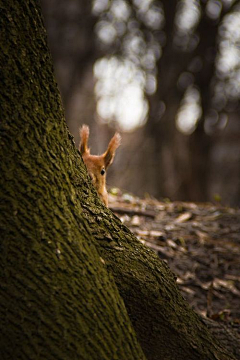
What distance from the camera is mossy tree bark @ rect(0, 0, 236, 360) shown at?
4.02 feet

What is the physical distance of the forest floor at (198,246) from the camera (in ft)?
9.29

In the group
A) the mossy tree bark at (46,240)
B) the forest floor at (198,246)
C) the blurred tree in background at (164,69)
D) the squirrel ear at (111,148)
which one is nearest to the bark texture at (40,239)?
the mossy tree bark at (46,240)

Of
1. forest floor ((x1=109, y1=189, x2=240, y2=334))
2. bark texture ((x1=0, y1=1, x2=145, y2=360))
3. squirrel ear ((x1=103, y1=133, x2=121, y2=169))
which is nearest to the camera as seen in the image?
bark texture ((x1=0, y1=1, x2=145, y2=360))

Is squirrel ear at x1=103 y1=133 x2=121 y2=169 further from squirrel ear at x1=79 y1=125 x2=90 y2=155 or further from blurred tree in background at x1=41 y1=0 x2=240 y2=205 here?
blurred tree in background at x1=41 y1=0 x2=240 y2=205

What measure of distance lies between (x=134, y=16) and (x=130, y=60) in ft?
3.25

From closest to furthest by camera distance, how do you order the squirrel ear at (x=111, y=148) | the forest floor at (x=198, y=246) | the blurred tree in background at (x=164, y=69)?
the forest floor at (x=198, y=246) → the squirrel ear at (x=111, y=148) → the blurred tree in background at (x=164, y=69)

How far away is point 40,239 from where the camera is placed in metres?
1.30

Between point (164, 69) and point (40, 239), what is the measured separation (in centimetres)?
825

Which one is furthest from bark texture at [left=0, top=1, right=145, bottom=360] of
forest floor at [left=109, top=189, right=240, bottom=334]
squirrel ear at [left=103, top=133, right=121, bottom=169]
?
squirrel ear at [left=103, top=133, right=121, bottom=169]

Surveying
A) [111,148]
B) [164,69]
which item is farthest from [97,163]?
[164,69]

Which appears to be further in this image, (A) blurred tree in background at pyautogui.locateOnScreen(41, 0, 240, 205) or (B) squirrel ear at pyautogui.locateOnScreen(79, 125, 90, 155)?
(A) blurred tree in background at pyautogui.locateOnScreen(41, 0, 240, 205)

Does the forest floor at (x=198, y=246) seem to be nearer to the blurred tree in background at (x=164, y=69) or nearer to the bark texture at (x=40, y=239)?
the bark texture at (x=40, y=239)

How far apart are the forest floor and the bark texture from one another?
1.44 meters

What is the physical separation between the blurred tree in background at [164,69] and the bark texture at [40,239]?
729 cm
